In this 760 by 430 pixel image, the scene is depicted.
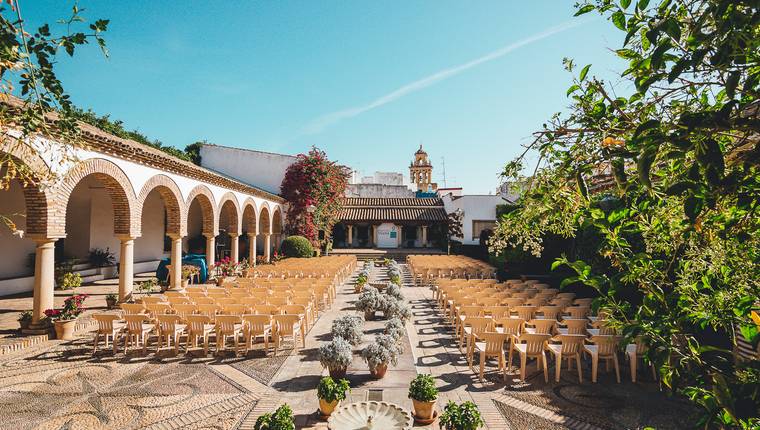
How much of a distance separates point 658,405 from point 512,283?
7472mm

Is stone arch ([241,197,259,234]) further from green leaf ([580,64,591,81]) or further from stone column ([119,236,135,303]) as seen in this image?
green leaf ([580,64,591,81])

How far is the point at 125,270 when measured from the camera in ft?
36.3

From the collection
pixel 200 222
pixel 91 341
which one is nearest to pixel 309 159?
pixel 200 222

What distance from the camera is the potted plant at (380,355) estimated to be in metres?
6.47

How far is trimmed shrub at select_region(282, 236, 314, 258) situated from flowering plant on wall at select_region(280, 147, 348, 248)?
2403 millimetres

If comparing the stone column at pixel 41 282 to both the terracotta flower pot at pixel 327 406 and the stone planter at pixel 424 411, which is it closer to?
the terracotta flower pot at pixel 327 406

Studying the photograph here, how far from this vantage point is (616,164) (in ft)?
4.45

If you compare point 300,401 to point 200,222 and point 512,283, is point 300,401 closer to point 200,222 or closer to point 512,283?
point 512,283

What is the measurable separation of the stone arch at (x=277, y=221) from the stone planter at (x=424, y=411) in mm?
23058

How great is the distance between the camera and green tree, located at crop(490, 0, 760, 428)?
1077mm

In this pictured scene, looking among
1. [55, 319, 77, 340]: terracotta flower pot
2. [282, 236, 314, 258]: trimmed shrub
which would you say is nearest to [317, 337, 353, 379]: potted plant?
[55, 319, 77, 340]: terracotta flower pot

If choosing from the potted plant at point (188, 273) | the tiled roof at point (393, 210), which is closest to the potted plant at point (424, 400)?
the potted plant at point (188, 273)

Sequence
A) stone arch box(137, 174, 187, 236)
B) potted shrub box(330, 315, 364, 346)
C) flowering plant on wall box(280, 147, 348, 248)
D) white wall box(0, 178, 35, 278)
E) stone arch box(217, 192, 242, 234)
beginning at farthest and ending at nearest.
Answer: flowering plant on wall box(280, 147, 348, 248), stone arch box(217, 192, 242, 234), white wall box(0, 178, 35, 278), stone arch box(137, 174, 187, 236), potted shrub box(330, 315, 364, 346)

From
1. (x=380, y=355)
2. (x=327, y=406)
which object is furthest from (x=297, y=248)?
(x=327, y=406)
